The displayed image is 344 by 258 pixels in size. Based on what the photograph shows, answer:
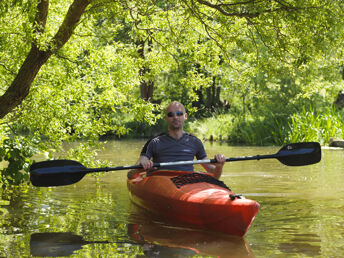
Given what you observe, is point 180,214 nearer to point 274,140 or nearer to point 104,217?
point 104,217

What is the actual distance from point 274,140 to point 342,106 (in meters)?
2.66

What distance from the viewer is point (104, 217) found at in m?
6.54

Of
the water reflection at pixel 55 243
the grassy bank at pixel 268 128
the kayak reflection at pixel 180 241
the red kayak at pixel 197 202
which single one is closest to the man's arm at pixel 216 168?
the red kayak at pixel 197 202

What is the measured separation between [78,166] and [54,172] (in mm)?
319

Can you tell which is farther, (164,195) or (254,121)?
(254,121)

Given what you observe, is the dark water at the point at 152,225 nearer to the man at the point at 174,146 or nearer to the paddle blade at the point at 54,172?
the paddle blade at the point at 54,172

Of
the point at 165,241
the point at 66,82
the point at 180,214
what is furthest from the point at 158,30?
the point at 165,241

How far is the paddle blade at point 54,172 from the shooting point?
6207mm

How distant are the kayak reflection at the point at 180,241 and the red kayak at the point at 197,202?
10 cm

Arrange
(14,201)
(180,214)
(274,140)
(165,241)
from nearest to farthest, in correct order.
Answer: (165,241)
(180,214)
(14,201)
(274,140)

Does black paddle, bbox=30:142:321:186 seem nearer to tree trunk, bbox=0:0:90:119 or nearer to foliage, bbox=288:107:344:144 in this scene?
tree trunk, bbox=0:0:90:119

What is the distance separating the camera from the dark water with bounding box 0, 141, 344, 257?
4785 mm

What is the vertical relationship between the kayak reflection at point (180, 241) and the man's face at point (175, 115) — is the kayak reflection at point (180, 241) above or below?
below

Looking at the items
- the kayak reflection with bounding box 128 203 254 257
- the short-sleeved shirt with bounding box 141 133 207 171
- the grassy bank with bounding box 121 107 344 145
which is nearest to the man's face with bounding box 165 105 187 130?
the short-sleeved shirt with bounding box 141 133 207 171
